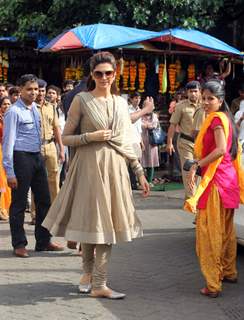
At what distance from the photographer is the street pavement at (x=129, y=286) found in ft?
16.6

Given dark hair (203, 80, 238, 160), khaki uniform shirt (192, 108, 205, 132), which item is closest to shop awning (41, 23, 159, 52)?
khaki uniform shirt (192, 108, 205, 132)

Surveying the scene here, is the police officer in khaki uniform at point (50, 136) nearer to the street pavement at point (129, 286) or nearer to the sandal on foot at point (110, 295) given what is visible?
the street pavement at point (129, 286)

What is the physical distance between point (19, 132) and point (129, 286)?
2021 mm

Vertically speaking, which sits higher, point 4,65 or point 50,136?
point 4,65

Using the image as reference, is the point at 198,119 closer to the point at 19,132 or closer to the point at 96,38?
the point at 19,132

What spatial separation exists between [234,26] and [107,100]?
1221 centimetres

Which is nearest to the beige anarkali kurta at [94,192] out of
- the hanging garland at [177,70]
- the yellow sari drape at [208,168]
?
the yellow sari drape at [208,168]

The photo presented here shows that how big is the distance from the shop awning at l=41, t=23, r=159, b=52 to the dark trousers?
4.58 m

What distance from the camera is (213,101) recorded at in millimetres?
5602

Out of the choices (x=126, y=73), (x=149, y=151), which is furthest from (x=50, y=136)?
(x=126, y=73)

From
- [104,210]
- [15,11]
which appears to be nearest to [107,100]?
[104,210]

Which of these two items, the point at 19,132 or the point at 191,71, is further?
the point at 191,71

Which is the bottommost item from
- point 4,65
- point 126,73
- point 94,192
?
point 94,192

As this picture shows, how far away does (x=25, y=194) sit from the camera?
6836 mm
